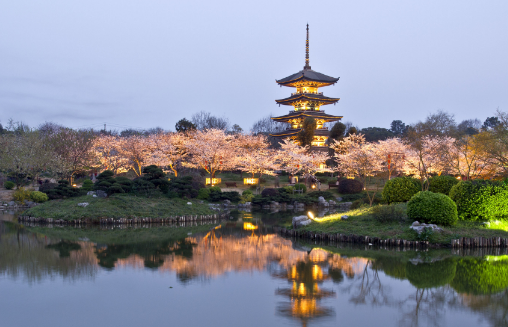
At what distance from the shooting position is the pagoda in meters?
48.1

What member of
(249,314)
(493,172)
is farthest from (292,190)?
(249,314)

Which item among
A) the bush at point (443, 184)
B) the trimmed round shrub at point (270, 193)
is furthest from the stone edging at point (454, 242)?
the trimmed round shrub at point (270, 193)

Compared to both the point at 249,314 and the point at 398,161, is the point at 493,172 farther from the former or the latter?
the point at 249,314

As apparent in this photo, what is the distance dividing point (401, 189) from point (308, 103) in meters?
33.1

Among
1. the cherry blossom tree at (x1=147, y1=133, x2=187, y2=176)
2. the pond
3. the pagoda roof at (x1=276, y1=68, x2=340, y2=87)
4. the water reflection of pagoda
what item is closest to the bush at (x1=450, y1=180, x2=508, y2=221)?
the pond

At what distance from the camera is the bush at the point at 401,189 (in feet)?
60.4

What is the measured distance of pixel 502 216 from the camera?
15125 mm

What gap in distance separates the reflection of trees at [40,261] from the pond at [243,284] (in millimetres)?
30

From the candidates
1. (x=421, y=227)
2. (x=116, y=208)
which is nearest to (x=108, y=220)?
(x=116, y=208)

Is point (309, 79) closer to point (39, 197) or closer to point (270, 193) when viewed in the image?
point (270, 193)

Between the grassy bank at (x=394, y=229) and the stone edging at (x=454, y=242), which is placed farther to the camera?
the grassy bank at (x=394, y=229)

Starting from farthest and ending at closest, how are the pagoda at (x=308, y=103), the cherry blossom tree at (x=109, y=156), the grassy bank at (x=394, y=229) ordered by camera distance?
1. the pagoda at (x=308, y=103)
2. the cherry blossom tree at (x=109, y=156)
3. the grassy bank at (x=394, y=229)

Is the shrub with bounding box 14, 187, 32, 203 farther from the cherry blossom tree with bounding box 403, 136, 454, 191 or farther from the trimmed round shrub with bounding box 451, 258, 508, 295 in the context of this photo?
the cherry blossom tree with bounding box 403, 136, 454, 191

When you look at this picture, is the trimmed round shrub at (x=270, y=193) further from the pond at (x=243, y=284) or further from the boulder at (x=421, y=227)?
the boulder at (x=421, y=227)
